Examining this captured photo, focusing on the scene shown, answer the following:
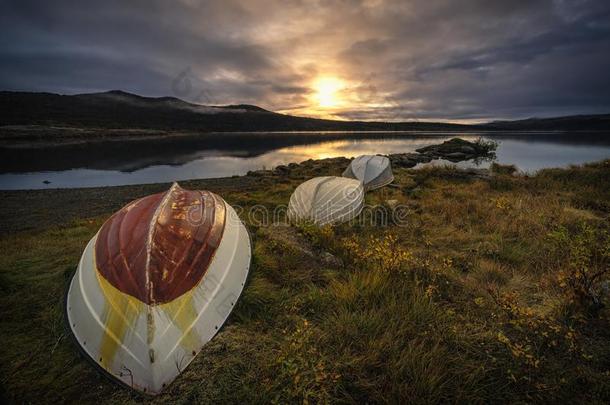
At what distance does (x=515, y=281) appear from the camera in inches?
193

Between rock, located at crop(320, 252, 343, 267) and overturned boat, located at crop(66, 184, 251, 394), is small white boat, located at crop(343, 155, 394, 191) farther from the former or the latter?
overturned boat, located at crop(66, 184, 251, 394)

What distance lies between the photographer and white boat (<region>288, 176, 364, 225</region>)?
8719 mm

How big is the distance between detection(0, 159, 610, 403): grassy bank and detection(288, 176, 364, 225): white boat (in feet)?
6.16

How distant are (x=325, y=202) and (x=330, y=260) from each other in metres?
3.52

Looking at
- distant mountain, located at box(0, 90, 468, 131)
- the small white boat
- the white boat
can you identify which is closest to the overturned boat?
the white boat

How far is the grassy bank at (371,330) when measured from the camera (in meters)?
2.67

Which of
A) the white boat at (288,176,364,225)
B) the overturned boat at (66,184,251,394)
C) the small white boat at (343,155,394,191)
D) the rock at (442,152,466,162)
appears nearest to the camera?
the overturned boat at (66,184,251,394)

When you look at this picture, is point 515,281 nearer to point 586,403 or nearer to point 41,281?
point 586,403

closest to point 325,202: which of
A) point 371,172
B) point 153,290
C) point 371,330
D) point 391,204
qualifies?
point 391,204

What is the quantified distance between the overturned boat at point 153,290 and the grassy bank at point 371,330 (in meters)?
0.22

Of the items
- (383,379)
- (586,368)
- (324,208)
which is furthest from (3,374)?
(324,208)

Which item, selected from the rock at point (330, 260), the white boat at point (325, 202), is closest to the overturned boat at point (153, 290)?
the rock at point (330, 260)

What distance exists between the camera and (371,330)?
3318 millimetres

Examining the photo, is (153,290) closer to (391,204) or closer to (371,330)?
(371,330)
